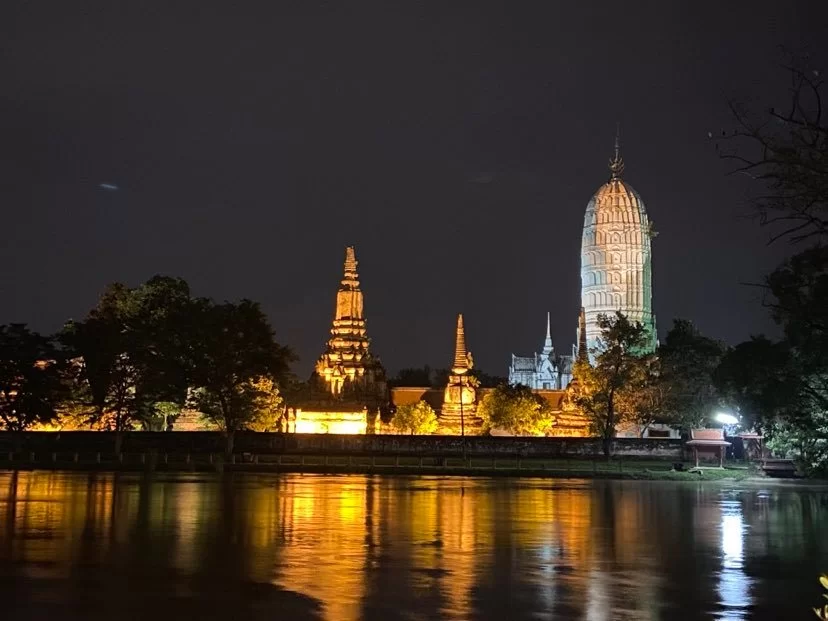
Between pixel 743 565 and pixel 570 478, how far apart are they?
33860 millimetres

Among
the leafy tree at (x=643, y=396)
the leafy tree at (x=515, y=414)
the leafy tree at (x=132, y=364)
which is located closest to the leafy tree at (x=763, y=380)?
the leafy tree at (x=643, y=396)

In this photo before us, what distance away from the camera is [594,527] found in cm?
2555

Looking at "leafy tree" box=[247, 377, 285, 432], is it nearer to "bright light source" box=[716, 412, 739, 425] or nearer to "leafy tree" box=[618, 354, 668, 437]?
"leafy tree" box=[618, 354, 668, 437]

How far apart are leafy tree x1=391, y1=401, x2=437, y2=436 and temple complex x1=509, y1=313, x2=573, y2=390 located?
199 feet

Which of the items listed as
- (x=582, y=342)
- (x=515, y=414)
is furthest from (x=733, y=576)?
(x=582, y=342)

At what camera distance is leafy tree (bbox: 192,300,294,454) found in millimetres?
64688

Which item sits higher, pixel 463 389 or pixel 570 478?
pixel 463 389

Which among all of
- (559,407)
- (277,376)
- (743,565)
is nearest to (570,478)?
(277,376)

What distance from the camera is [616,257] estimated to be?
137250mm

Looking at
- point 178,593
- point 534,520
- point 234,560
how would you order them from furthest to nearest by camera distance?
point 534,520 < point 234,560 < point 178,593

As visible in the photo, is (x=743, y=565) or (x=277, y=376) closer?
(x=743, y=565)

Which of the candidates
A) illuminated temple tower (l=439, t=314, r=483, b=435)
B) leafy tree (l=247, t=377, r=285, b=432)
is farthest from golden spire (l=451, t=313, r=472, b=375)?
leafy tree (l=247, t=377, r=285, b=432)

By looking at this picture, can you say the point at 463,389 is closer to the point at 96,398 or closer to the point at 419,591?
the point at 96,398

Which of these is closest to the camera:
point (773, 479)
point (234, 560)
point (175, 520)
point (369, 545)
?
point (234, 560)
